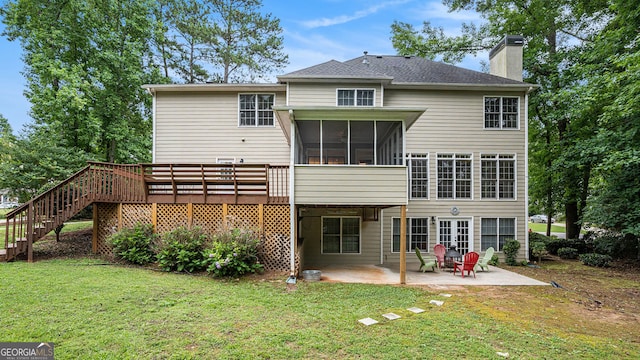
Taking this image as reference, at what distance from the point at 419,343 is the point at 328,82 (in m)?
8.96

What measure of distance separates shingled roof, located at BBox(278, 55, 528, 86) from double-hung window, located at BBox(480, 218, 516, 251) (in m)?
5.35

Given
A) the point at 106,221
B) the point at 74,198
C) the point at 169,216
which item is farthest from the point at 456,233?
the point at 74,198

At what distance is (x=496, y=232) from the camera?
1105 centimetres

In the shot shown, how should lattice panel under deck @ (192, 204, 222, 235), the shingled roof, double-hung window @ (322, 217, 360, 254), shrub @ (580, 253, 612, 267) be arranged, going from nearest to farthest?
lattice panel under deck @ (192, 204, 222, 235) → the shingled roof → shrub @ (580, 253, 612, 267) → double-hung window @ (322, 217, 360, 254)

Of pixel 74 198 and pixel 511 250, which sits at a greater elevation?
pixel 74 198

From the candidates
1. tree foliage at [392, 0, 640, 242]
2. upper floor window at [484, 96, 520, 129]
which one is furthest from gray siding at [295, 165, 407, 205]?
tree foliage at [392, 0, 640, 242]

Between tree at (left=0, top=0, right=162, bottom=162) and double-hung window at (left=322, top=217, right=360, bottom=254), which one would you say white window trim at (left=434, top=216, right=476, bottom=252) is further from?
tree at (left=0, top=0, right=162, bottom=162)

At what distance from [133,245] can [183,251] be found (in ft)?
5.94

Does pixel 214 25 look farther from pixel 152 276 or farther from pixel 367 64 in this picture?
pixel 152 276

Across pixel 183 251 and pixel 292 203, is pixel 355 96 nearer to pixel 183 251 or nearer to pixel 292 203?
pixel 292 203

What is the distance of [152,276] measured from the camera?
6.85 metres

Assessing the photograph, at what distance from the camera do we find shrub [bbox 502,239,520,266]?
10.6m

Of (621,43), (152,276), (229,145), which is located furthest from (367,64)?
(152,276)

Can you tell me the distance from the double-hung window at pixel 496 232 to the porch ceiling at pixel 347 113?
20.7ft
